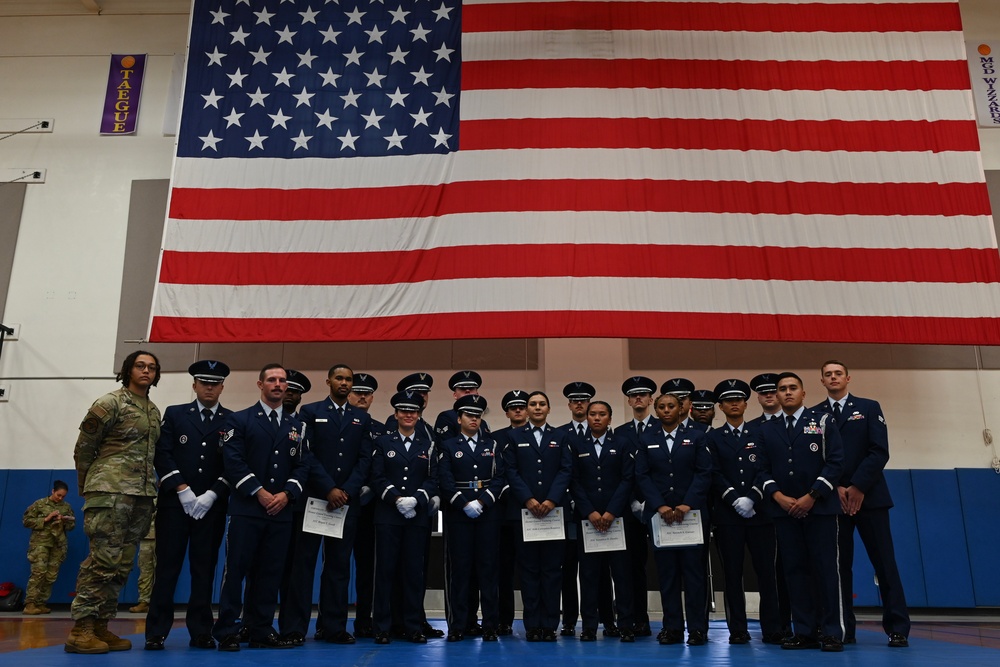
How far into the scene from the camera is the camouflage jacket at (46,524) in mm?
8789

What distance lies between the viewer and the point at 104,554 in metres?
4.18

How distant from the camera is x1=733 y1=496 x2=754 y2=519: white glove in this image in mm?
4863

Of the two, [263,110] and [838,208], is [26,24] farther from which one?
[838,208]

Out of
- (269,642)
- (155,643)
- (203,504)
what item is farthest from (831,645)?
(155,643)

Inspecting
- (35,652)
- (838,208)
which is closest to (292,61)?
(838,208)

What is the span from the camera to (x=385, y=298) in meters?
8.17


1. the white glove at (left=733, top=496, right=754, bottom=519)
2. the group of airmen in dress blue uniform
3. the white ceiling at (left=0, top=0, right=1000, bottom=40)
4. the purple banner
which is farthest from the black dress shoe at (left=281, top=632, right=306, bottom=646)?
the white ceiling at (left=0, top=0, right=1000, bottom=40)

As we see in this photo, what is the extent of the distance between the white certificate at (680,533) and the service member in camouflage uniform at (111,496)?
9.76 feet

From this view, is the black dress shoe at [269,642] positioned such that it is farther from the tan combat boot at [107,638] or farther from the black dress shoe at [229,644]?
the tan combat boot at [107,638]

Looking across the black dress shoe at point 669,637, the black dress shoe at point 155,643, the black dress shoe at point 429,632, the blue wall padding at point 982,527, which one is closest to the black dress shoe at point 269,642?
the black dress shoe at point 155,643

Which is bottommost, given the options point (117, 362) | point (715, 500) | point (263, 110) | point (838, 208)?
point (715, 500)

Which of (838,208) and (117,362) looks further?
(117,362)

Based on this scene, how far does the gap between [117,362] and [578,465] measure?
22.3 feet

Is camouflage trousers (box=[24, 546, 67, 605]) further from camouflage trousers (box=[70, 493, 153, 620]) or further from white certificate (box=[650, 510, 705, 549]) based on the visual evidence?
white certificate (box=[650, 510, 705, 549])
